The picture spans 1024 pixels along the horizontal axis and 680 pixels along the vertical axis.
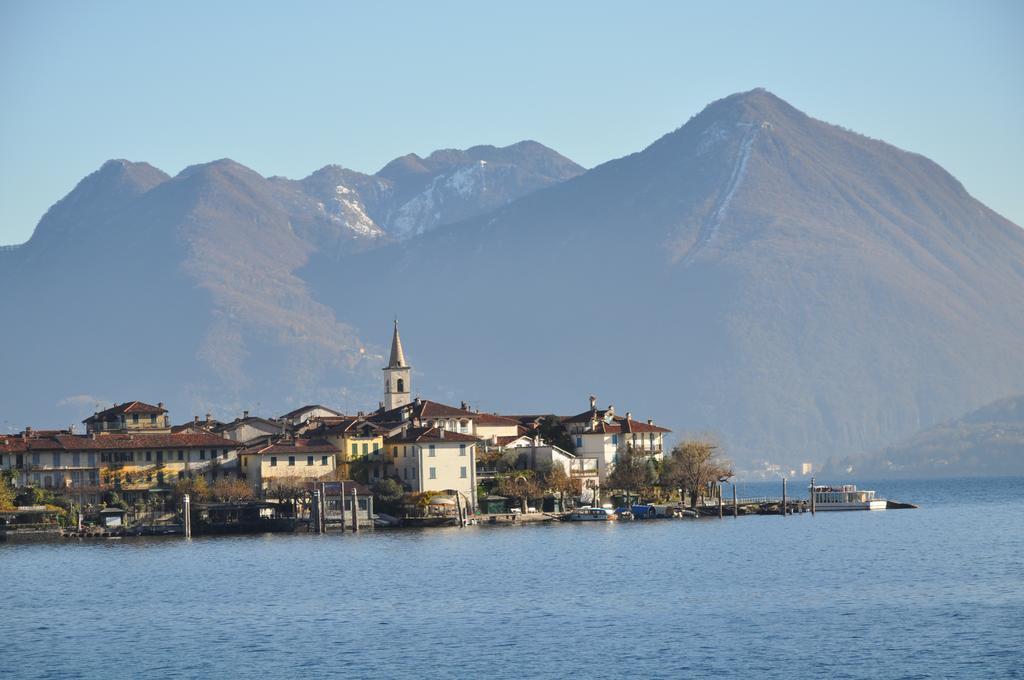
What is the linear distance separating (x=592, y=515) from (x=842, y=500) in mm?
30059

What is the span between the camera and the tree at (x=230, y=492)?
122 metres

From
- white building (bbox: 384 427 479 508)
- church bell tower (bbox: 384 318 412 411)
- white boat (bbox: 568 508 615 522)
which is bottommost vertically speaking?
white boat (bbox: 568 508 615 522)

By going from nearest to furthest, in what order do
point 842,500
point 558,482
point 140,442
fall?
point 140,442, point 558,482, point 842,500

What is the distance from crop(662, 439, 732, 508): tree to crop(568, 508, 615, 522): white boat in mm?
9981

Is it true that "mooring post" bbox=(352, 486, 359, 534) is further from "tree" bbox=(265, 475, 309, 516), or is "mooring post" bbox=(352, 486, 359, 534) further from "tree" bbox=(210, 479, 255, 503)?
"tree" bbox=(210, 479, 255, 503)

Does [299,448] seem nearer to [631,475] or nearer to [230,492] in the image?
[230,492]

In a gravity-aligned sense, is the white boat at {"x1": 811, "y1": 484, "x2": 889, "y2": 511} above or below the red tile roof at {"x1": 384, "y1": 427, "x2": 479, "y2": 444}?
below

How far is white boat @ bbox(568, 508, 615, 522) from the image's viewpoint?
13012cm

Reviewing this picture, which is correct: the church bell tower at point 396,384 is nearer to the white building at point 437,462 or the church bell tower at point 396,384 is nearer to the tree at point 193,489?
the white building at point 437,462

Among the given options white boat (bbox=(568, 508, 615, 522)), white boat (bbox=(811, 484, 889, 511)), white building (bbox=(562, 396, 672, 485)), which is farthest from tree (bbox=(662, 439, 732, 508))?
white boat (bbox=(811, 484, 889, 511))

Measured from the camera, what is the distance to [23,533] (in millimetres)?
115125

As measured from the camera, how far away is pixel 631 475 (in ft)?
450

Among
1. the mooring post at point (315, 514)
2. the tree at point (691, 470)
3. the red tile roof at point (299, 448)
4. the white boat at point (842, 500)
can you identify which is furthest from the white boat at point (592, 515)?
the white boat at point (842, 500)

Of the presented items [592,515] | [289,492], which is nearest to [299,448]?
[289,492]
